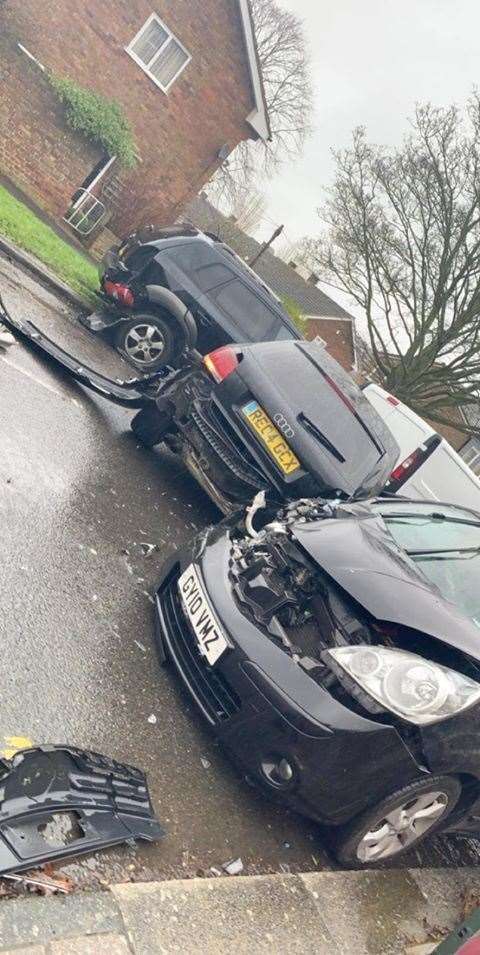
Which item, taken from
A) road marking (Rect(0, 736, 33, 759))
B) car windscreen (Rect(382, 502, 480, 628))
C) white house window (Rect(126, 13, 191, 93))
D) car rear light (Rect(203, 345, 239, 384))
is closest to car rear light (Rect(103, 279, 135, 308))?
car rear light (Rect(203, 345, 239, 384))

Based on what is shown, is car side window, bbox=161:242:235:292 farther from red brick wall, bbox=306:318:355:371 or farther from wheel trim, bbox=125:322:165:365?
red brick wall, bbox=306:318:355:371

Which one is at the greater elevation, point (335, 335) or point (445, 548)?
point (335, 335)

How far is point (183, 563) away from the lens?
156 inches

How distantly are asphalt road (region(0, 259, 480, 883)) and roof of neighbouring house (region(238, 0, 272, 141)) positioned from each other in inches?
707

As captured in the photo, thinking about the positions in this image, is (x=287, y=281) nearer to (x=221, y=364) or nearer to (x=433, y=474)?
(x=433, y=474)

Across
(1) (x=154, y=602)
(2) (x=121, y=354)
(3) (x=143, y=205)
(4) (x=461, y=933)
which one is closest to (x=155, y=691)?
(1) (x=154, y=602)

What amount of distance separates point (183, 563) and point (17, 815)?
5.69 feet

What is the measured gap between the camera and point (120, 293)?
9.27 meters

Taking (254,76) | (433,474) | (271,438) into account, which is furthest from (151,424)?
(254,76)

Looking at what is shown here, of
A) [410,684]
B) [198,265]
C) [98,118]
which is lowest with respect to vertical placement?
[410,684]

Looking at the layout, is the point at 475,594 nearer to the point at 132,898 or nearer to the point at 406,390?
the point at 132,898

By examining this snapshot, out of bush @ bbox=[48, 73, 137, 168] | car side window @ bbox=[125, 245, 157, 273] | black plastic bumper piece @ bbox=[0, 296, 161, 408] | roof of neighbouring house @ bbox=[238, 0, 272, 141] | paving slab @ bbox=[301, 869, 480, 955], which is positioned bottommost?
paving slab @ bbox=[301, 869, 480, 955]

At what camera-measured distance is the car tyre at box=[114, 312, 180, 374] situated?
899cm

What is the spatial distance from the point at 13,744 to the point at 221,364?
3.36m
